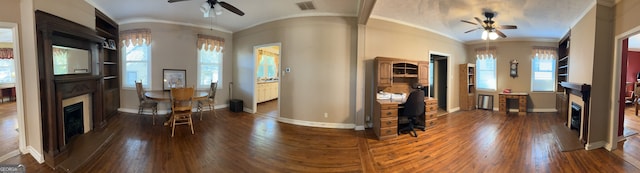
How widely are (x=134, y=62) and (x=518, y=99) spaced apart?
952 cm

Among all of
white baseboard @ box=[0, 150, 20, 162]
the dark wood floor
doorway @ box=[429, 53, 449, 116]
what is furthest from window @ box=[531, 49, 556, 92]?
white baseboard @ box=[0, 150, 20, 162]

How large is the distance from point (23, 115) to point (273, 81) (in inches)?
219

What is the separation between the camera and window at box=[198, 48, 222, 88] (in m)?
5.76

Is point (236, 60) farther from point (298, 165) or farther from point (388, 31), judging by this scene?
point (298, 165)

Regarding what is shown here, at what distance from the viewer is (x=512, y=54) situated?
256 inches

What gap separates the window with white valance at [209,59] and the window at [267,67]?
1724 mm

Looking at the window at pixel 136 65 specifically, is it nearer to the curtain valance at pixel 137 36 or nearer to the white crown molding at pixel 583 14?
the curtain valance at pixel 137 36

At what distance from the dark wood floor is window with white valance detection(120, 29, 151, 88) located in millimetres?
1295

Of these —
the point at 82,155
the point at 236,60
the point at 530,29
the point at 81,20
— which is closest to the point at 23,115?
the point at 82,155

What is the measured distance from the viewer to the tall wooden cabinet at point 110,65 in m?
4.76

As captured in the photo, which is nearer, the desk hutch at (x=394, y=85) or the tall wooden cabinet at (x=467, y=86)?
the desk hutch at (x=394, y=85)

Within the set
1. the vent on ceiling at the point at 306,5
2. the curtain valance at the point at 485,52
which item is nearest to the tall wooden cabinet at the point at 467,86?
the curtain valance at the point at 485,52

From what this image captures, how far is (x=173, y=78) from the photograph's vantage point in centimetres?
544

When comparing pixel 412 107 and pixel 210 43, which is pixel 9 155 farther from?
pixel 412 107
